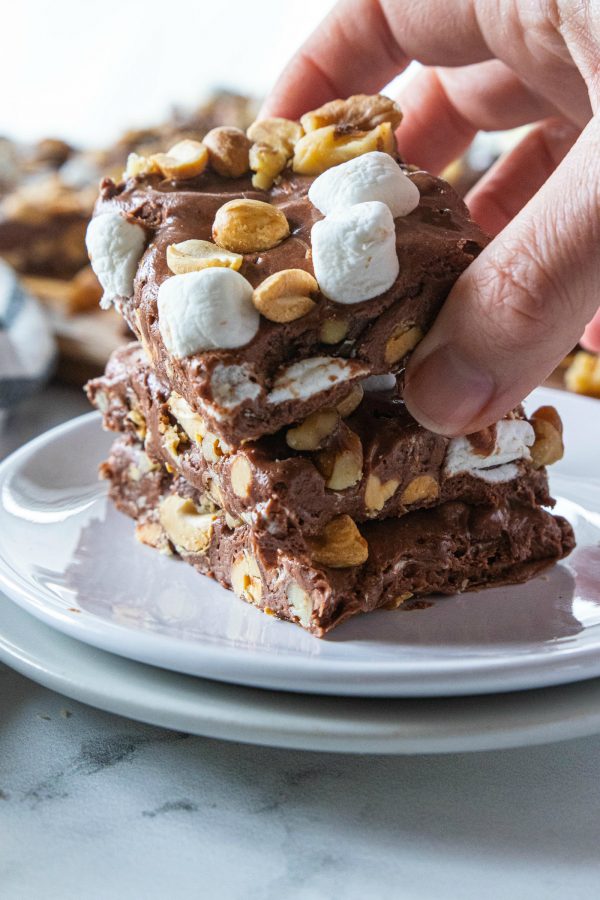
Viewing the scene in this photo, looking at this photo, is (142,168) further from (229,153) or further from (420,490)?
(420,490)

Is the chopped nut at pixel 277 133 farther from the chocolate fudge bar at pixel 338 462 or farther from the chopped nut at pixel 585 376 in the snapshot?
the chopped nut at pixel 585 376

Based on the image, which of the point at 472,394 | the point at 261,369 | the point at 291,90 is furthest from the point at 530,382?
the point at 291,90

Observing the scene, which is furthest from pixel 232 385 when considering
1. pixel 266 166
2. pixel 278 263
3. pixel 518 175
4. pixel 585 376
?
pixel 585 376

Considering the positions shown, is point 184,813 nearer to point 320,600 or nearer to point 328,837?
point 328,837

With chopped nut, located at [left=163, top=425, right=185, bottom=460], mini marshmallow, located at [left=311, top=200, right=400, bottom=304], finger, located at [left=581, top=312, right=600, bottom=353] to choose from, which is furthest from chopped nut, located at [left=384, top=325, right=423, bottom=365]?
finger, located at [left=581, top=312, right=600, bottom=353]

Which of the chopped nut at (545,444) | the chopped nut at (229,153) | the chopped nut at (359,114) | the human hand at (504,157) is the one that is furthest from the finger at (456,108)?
the chopped nut at (545,444)

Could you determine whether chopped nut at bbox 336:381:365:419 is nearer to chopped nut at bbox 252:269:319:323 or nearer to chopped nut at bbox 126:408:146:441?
chopped nut at bbox 252:269:319:323
